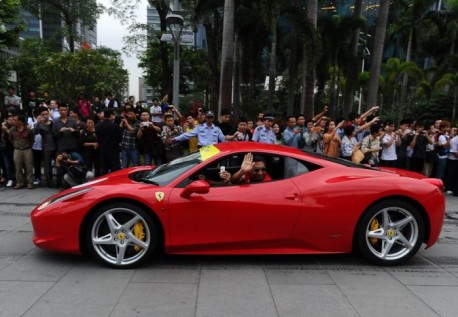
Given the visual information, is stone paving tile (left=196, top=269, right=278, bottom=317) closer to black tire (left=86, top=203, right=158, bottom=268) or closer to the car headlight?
black tire (left=86, top=203, right=158, bottom=268)

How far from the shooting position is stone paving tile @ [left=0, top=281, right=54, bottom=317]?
340 centimetres

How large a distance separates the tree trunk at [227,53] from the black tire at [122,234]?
32.4 ft

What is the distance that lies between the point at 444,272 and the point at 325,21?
65.8 feet

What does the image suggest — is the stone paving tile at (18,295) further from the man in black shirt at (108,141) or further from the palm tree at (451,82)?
the palm tree at (451,82)

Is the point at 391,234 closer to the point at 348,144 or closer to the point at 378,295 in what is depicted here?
the point at 378,295

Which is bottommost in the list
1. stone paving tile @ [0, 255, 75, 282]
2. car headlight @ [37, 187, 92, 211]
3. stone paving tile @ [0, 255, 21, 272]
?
stone paving tile @ [0, 255, 21, 272]

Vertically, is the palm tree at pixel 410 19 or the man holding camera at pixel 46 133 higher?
the palm tree at pixel 410 19

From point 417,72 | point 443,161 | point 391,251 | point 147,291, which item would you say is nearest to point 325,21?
point 417,72

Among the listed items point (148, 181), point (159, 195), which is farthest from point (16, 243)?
point (159, 195)

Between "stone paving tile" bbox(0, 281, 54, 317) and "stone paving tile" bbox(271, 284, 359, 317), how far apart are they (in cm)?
216

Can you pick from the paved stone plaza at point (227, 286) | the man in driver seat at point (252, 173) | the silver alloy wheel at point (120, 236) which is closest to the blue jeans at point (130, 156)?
the paved stone plaza at point (227, 286)

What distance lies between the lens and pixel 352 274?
14.2 feet

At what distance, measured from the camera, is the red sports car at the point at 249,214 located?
4266 mm

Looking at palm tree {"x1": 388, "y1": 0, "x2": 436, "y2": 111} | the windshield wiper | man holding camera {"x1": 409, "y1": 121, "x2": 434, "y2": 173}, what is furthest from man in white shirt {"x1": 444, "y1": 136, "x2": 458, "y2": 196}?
palm tree {"x1": 388, "y1": 0, "x2": 436, "y2": 111}
